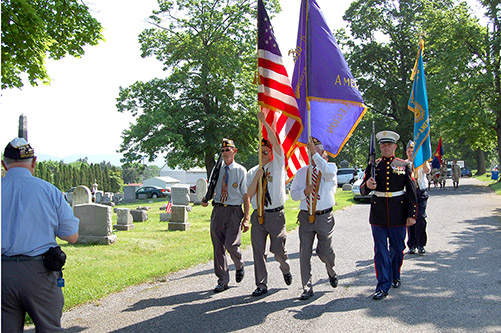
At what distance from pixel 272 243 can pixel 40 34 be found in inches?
269

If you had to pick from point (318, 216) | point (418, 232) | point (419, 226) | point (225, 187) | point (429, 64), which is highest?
point (429, 64)

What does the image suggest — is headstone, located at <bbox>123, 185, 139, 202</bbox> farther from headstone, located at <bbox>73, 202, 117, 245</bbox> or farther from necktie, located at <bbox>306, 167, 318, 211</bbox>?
necktie, located at <bbox>306, 167, 318, 211</bbox>

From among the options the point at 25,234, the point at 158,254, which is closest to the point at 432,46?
the point at 158,254

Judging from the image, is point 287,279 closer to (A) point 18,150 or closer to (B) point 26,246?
(B) point 26,246

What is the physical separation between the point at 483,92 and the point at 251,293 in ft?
93.0

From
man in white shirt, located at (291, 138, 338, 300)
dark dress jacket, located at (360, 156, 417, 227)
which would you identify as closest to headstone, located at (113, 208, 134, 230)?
man in white shirt, located at (291, 138, 338, 300)

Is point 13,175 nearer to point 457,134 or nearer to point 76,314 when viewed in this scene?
point 76,314

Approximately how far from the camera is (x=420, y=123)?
28.9 ft

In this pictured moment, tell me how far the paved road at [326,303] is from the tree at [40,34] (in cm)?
562

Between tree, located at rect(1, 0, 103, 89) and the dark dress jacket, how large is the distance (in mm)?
6680

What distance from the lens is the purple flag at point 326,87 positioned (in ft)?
21.9

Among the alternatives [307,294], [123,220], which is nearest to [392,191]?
[307,294]

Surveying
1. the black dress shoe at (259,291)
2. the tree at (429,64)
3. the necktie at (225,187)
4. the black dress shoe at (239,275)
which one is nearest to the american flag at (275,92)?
the necktie at (225,187)

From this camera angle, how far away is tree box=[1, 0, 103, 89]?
8906mm
